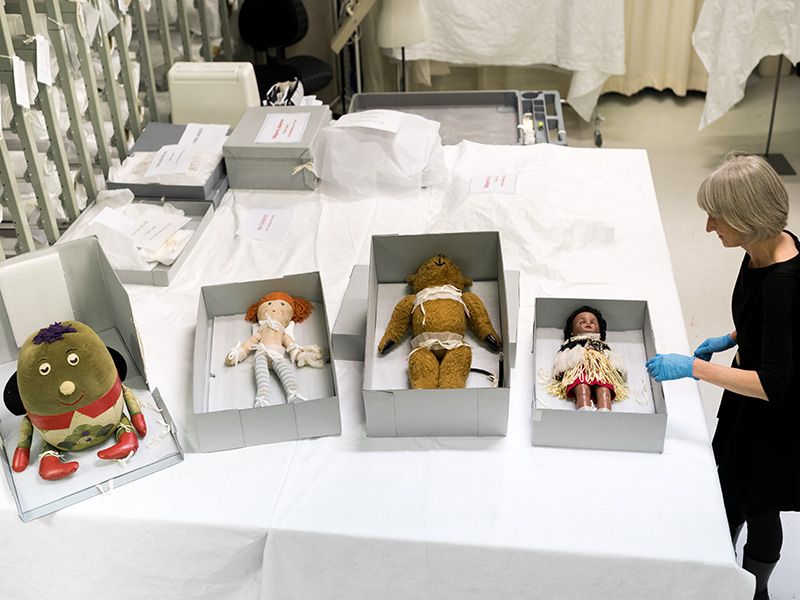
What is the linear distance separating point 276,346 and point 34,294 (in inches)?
21.5

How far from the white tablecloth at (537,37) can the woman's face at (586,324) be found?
2.70 meters

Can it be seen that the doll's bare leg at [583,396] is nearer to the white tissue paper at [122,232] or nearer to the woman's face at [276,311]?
the woman's face at [276,311]

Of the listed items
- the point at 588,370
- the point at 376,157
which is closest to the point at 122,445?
the point at 588,370

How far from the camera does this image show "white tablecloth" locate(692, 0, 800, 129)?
10.8 feet

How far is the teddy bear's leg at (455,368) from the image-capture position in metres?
1.52

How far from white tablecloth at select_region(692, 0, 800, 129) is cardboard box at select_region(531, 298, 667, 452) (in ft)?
7.27

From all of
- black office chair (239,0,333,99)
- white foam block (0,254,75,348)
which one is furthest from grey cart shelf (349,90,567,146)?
white foam block (0,254,75,348)

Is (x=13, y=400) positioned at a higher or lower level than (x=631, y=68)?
higher

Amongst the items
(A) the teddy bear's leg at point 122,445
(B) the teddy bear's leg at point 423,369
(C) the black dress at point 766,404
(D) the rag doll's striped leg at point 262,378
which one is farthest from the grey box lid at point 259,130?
(C) the black dress at point 766,404

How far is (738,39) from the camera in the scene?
3.41m

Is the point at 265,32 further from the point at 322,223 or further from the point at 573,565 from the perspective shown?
the point at 573,565

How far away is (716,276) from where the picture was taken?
311cm

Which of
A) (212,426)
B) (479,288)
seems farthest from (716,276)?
(212,426)

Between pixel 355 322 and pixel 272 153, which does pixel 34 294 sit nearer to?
pixel 355 322
